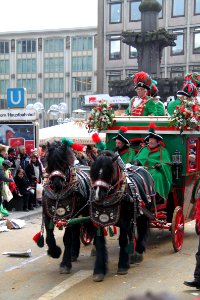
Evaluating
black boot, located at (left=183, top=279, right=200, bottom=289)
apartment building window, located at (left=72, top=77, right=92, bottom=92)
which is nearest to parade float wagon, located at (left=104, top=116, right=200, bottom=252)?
black boot, located at (left=183, top=279, right=200, bottom=289)

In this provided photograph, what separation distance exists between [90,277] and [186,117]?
9.54ft

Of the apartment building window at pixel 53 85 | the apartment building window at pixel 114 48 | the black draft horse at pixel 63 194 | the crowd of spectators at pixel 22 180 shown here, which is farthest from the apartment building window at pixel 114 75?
the black draft horse at pixel 63 194

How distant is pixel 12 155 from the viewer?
40.4ft

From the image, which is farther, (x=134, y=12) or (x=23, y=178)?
(x=134, y=12)

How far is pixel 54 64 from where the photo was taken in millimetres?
69250

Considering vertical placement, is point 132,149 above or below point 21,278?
above

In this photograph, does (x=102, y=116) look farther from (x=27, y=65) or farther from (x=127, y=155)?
(x=27, y=65)

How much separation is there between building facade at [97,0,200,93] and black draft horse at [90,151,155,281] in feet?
109

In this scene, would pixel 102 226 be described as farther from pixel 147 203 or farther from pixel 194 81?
pixel 194 81

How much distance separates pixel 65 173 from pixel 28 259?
1.88m

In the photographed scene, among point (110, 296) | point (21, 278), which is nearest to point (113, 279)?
point (110, 296)

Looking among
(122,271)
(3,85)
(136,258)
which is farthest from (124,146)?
(3,85)

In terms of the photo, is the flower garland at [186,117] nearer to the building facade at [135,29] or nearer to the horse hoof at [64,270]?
the horse hoof at [64,270]

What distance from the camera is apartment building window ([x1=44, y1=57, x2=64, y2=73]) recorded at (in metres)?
68.8
